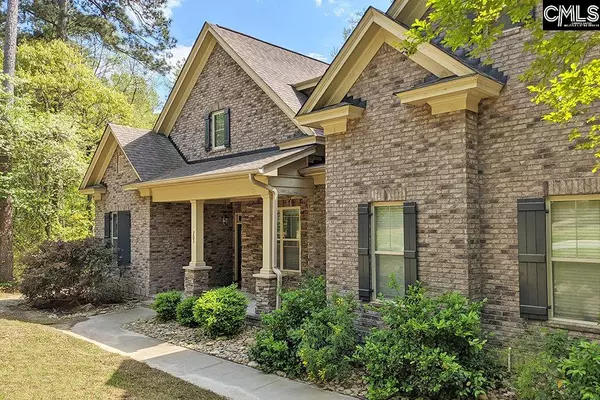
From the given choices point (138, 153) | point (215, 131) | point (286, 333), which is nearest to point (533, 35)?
point (286, 333)

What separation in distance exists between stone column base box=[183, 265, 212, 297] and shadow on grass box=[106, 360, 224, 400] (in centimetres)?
415

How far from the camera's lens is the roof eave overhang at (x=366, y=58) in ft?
21.3

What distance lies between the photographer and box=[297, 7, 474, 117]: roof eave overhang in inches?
256

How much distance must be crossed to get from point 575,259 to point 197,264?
8.42 m

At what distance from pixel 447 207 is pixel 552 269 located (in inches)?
62.5

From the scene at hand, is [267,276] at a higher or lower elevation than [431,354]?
higher

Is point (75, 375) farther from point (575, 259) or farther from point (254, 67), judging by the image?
point (254, 67)

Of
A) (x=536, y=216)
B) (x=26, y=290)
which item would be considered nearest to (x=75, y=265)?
(x=26, y=290)

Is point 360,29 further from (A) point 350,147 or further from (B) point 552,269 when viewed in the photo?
(B) point 552,269

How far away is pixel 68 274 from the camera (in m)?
12.0

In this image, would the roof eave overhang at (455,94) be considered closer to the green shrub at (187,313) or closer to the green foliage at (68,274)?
the green shrub at (187,313)

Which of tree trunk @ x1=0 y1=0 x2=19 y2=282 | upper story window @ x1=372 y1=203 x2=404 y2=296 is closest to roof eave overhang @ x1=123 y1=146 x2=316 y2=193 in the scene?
upper story window @ x1=372 y1=203 x2=404 y2=296

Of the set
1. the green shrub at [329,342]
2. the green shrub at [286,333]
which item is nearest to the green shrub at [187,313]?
the green shrub at [286,333]

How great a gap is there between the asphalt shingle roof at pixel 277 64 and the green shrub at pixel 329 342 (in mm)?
5640
